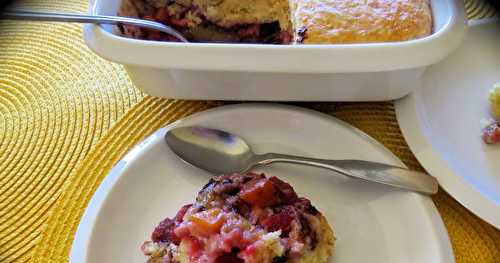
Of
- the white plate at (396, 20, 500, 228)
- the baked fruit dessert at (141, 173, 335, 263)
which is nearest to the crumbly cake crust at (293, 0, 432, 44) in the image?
the white plate at (396, 20, 500, 228)

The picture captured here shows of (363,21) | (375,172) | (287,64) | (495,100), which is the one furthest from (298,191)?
(495,100)

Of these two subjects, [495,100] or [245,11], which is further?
[245,11]

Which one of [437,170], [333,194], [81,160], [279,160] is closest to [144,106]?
[81,160]

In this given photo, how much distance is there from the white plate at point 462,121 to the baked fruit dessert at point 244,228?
283mm

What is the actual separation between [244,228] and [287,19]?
62 cm

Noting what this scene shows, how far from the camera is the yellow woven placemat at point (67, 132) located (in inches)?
38.0

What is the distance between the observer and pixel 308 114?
3.48ft

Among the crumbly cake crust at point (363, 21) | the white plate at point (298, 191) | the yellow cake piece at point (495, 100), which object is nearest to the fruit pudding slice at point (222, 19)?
the crumbly cake crust at point (363, 21)

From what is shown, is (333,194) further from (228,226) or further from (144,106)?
(144,106)

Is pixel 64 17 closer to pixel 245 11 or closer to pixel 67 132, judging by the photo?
pixel 67 132

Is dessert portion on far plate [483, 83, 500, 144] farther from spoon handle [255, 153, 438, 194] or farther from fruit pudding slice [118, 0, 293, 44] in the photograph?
fruit pudding slice [118, 0, 293, 44]

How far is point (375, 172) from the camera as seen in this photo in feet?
3.12

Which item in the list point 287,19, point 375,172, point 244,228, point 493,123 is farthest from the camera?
point 287,19

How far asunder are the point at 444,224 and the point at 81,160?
78cm
